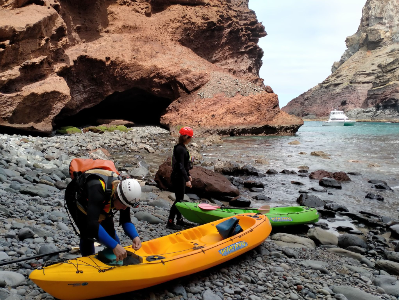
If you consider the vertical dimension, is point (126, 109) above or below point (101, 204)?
above

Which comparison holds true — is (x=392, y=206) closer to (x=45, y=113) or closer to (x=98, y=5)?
(x=45, y=113)

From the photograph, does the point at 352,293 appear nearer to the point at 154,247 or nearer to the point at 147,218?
the point at 154,247

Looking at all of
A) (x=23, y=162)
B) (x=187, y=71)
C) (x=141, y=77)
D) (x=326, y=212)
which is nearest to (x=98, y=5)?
(x=141, y=77)

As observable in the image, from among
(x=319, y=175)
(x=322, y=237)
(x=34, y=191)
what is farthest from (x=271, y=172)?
(x=34, y=191)

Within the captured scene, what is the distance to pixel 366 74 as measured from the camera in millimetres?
109062

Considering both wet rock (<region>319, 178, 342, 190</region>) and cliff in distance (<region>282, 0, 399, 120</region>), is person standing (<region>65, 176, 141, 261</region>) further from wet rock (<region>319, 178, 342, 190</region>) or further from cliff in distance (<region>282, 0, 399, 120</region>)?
cliff in distance (<region>282, 0, 399, 120</region>)

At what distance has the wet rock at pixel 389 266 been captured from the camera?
4.43 m

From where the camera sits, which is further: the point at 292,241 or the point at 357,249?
the point at 292,241

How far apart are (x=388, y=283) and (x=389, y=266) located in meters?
0.60

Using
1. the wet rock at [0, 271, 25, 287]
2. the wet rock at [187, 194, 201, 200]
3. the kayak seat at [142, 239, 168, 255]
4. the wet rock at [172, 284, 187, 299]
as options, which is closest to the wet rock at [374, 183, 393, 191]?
the wet rock at [187, 194, 201, 200]

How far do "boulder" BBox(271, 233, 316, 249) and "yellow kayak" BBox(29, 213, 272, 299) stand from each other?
1.11 m

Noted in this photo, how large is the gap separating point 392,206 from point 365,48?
437 feet

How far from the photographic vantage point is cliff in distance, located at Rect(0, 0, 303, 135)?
672 inches

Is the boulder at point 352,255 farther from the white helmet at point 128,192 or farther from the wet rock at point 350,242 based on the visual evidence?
the white helmet at point 128,192
